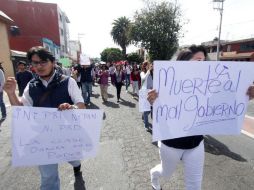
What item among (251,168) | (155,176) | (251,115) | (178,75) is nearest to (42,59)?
(178,75)

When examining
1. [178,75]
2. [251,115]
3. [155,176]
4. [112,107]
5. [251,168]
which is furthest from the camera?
[112,107]

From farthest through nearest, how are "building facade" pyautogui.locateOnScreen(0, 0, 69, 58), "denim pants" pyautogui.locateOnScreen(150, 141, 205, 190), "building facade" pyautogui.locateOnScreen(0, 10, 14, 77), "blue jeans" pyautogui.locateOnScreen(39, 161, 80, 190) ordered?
"building facade" pyautogui.locateOnScreen(0, 0, 69, 58) < "building facade" pyautogui.locateOnScreen(0, 10, 14, 77) < "blue jeans" pyautogui.locateOnScreen(39, 161, 80, 190) < "denim pants" pyautogui.locateOnScreen(150, 141, 205, 190)

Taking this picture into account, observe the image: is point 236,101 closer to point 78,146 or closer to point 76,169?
point 78,146

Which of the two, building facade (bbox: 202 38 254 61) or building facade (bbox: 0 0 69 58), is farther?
building facade (bbox: 202 38 254 61)

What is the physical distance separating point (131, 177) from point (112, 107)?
6115mm

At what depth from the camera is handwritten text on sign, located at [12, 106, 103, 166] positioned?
2.45 m

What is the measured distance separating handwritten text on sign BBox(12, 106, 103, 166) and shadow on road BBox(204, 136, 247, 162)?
2942mm

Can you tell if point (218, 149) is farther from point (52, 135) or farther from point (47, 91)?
point (47, 91)

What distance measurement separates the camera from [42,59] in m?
→ 2.58

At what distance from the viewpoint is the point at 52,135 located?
8.40 ft

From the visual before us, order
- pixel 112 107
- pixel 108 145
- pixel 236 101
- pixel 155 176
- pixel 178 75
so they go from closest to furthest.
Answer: pixel 178 75 < pixel 236 101 < pixel 155 176 < pixel 108 145 < pixel 112 107

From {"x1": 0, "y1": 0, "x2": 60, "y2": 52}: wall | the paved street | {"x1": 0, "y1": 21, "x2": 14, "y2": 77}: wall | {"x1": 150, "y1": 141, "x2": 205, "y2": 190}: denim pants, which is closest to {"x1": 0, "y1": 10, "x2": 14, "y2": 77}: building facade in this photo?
{"x1": 0, "y1": 21, "x2": 14, "y2": 77}: wall

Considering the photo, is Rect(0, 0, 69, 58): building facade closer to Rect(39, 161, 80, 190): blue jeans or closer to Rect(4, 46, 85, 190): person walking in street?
Rect(4, 46, 85, 190): person walking in street

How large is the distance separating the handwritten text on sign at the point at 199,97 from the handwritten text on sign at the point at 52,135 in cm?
70
